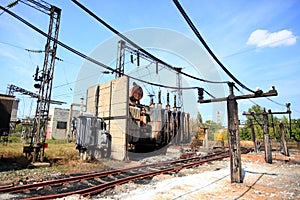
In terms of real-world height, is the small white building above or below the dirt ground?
above

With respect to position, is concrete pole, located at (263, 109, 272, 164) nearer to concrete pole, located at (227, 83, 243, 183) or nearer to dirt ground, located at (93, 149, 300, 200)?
dirt ground, located at (93, 149, 300, 200)

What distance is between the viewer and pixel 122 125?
14078 mm

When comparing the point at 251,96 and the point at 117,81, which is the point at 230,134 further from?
the point at 117,81

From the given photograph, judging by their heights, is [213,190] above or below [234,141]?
below

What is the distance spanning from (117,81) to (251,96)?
10.7 m

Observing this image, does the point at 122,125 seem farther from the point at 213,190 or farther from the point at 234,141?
the point at 213,190

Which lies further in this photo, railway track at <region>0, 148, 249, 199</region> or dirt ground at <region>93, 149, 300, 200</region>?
railway track at <region>0, 148, 249, 199</region>

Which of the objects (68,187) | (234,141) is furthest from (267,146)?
(68,187)

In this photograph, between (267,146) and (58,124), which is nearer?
(267,146)

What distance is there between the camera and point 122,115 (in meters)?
14.3

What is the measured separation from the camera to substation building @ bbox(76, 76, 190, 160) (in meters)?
13.9

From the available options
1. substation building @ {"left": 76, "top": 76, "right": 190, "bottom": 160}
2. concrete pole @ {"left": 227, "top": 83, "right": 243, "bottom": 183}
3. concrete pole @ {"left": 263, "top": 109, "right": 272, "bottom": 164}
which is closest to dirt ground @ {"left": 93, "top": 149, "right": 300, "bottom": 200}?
concrete pole @ {"left": 227, "top": 83, "right": 243, "bottom": 183}

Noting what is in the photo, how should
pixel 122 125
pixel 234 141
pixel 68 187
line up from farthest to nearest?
pixel 122 125 < pixel 234 141 < pixel 68 187

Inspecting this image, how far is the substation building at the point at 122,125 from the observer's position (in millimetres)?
13859
